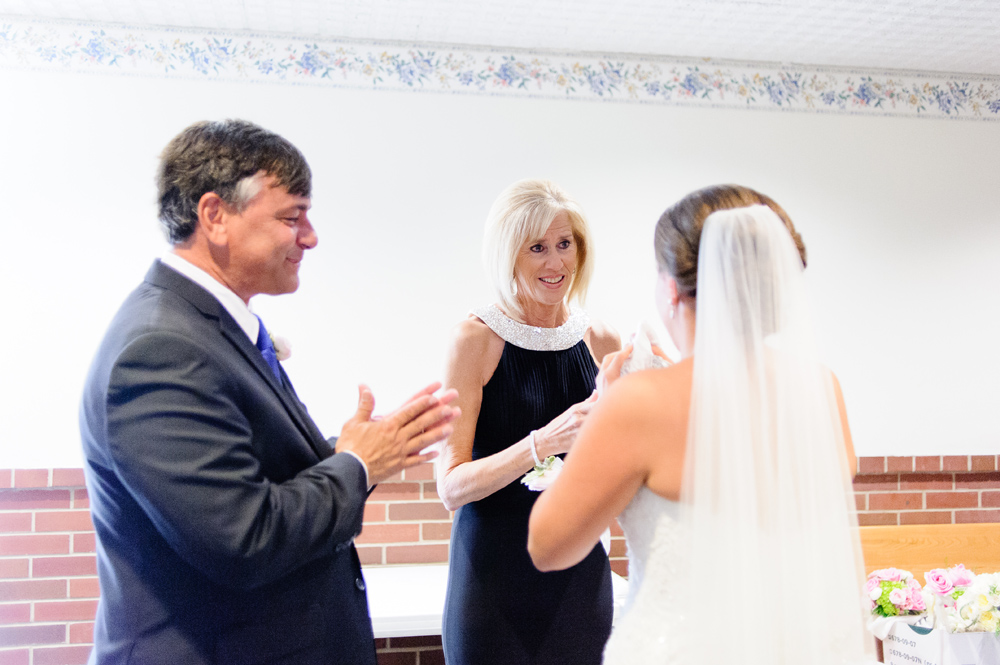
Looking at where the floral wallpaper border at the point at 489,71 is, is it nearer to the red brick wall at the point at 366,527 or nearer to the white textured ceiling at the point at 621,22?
the white textured ceiling at the point at 621,22

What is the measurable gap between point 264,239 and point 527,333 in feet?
2.95

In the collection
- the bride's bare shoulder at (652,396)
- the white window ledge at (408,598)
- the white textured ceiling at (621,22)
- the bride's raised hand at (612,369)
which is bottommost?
the white window ledge at (408,598)

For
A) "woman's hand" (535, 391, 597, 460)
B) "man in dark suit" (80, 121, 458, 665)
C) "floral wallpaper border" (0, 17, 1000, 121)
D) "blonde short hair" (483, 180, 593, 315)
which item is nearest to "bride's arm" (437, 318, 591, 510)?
"woman's hand" (535, 391, 597, 460)

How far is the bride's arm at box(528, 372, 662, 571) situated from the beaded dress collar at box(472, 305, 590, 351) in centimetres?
82

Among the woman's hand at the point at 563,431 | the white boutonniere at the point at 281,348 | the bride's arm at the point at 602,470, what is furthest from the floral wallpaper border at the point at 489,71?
the bride's arm at the point at 602,470

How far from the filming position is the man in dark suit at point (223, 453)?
110cm

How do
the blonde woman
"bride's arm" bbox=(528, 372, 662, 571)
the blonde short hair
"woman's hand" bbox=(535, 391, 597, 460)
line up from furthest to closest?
the blonde short hair
the blonde woman
"woman's hand" bbox=(535, 391, 597, 460)
"bride's arm" bbox=(528, 372, 662, 571)

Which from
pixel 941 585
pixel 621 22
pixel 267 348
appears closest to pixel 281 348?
pixel 267 348

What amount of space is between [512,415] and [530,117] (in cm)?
193

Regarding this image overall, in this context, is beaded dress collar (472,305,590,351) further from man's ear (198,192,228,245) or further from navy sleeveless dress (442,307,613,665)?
man's ear (198,192,228,245)

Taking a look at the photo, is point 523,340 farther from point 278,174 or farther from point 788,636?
point 788,636

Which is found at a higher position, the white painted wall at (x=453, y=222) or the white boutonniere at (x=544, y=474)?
the white painted wall at (x=453, y=222)

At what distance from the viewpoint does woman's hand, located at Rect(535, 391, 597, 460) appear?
175 cm

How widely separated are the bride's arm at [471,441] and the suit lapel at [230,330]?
0.62 metres
